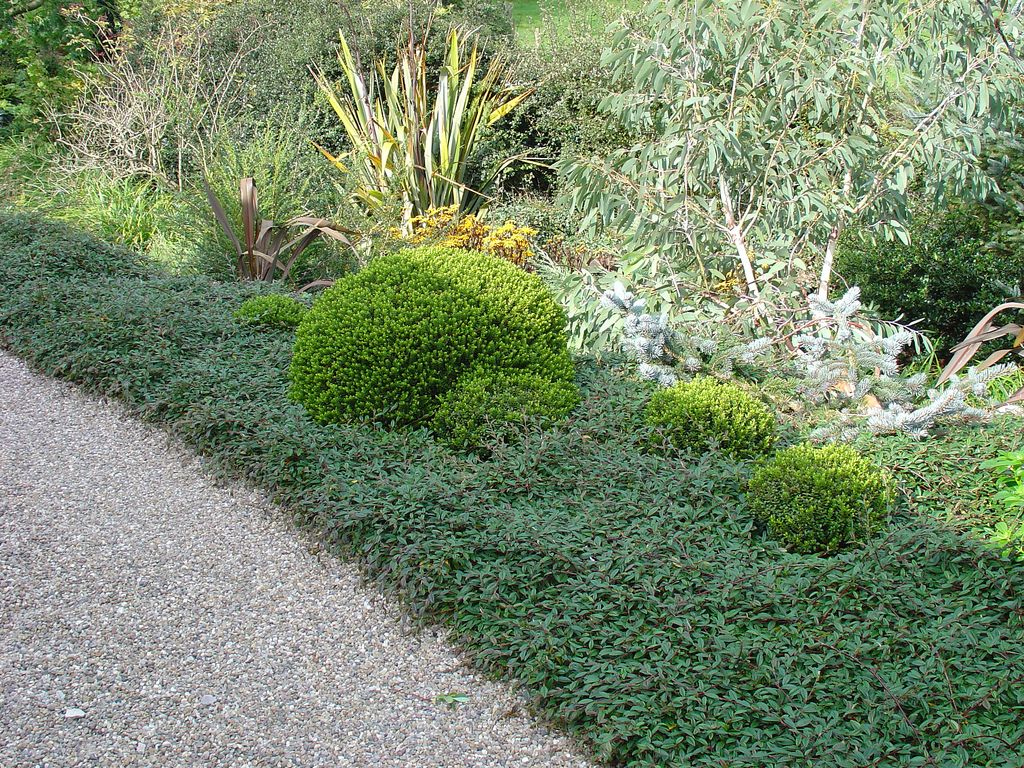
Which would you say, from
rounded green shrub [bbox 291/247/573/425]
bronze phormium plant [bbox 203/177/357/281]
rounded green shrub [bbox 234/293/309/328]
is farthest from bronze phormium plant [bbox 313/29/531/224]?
rounded green shrub [bbox 291/247/573/425]

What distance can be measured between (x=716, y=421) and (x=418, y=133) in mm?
5510

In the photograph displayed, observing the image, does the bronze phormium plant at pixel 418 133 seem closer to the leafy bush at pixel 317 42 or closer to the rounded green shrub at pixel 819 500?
the leafy bush at pixel 317 42

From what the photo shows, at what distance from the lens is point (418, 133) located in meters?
8.53

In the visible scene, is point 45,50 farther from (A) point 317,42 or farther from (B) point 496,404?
(B) point 496,404

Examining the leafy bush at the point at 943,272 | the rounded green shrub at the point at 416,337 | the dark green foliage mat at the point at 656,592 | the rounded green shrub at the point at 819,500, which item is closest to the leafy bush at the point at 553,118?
the leafy bush at the point at 943,272

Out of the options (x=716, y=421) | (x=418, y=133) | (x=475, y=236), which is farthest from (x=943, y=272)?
(x=418, y=133)

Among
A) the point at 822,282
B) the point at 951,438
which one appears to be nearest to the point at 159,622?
the point at 951,438

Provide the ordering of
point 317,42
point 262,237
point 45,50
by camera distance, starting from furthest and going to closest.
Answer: point 45,50, point 317,42, point 262,237

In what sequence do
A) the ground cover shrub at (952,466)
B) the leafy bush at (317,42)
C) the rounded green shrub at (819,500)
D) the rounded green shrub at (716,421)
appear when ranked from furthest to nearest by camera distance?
1. the leafy bush at (317,42)
2. the rounded green shrub at (716,421)
3. the ground cover shrub at (952,466)
4. the rounded green shrub at (819,500)

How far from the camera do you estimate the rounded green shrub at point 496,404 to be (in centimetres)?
406

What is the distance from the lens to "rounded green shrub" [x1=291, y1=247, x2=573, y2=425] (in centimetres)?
423

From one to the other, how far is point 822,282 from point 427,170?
4.28 metres

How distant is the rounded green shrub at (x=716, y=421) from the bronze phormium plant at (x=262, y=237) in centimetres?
323

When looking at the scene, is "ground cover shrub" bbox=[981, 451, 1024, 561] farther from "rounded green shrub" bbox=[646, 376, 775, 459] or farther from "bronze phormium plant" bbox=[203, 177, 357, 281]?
"bronze phormium plant" bbox=[203, 177, 357, 281]
